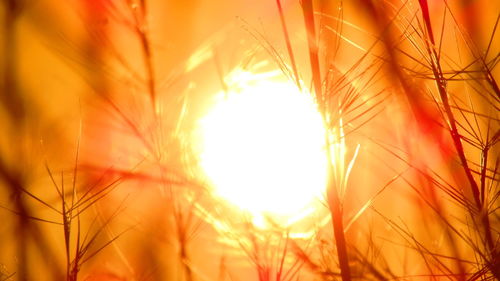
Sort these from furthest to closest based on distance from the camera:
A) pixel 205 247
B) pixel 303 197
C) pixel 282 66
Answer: pixel 205 247
pixel 303 197
pixel 282 66

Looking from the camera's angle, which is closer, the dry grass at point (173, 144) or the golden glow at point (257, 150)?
the golden glow at point (257, 150)

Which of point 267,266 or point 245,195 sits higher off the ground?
point 245,195

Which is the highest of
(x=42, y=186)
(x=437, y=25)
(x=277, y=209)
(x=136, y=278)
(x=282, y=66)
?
(x=437, y=25)

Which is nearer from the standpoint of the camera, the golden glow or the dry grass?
the golden glow

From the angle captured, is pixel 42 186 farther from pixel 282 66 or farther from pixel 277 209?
pixel 282 66

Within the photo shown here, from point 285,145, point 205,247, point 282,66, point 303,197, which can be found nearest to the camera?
point 282,66

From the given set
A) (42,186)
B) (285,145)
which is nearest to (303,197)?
(285,145)

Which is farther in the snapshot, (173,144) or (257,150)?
(173,144)

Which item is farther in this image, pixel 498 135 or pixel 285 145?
pixel 285 145
